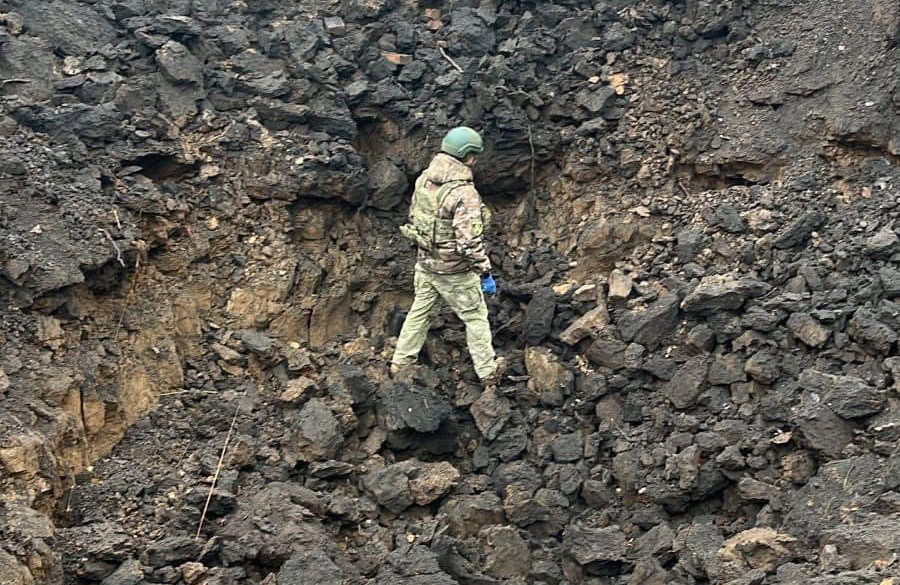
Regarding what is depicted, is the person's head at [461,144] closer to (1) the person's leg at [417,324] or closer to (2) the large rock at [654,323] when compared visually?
(1) the person's leg at [417,324]

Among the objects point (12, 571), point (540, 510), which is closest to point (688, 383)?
point (540, 510)

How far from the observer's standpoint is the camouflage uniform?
7.66m

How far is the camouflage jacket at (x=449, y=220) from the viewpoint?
764cm

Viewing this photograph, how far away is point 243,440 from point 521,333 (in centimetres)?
238

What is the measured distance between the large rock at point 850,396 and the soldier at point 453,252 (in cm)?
244

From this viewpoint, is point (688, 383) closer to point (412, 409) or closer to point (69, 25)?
point (412, 409)

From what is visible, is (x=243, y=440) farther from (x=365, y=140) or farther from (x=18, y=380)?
(x=365, y=140)

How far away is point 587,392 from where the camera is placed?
760 centimetres

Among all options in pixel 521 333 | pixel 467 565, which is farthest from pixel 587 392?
pixel 467 565

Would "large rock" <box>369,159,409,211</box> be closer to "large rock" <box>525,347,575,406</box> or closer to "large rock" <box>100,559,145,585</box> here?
"large rock" <box>525,347,575,406</box>

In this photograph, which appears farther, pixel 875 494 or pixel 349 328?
pixel 349 328

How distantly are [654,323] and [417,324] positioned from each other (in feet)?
5.71

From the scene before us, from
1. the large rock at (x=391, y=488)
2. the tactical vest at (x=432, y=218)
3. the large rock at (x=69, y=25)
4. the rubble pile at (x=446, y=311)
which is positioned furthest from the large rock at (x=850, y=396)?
the large rock at (x=69, y=25)

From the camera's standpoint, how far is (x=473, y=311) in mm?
7941
